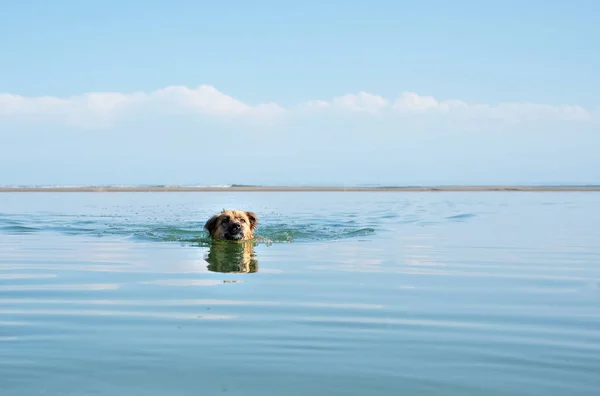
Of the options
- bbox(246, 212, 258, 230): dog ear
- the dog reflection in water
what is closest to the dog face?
bbox(246, 212, 258, 230): dog ear

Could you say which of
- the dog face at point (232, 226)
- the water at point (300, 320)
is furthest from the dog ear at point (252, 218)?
the water at point (300, 320)

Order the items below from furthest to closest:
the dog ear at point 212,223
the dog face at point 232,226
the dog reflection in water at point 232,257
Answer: the dog ear at point 212,223
the dog face at point 232,226
the dog reflection in water at point 232,257

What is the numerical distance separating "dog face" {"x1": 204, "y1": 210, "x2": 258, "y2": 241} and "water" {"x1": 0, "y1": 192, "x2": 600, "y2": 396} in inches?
49.5

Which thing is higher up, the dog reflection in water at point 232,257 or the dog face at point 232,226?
the dog face at point 232,226

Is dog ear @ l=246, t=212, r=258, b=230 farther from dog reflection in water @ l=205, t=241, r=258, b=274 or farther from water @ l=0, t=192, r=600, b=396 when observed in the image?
water @ l=0, t=192, r=600, b=396

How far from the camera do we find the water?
5.34 meters

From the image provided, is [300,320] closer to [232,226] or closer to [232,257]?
[232,257]

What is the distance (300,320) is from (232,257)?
7.04m

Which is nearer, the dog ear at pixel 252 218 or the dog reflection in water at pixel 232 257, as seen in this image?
the dog reflection in water at pixel 232 257

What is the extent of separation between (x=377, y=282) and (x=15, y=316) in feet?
16.1

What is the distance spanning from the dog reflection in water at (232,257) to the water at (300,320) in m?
0.04

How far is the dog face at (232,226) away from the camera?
18.1 meters

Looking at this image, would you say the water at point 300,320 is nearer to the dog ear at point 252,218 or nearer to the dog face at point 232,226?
the dog face at point 232,226

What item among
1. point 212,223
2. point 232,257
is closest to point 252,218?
point 212,223
